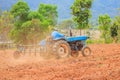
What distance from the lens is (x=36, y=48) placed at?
14.6 m

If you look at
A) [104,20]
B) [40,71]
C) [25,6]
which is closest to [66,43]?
[40,71]

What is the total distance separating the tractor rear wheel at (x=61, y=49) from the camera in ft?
46.9

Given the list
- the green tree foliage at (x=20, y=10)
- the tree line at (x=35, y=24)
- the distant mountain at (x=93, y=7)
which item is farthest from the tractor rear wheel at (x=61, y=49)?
the distant mountain at (x=93, y=7)

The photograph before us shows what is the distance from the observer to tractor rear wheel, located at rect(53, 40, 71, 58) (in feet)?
46.9

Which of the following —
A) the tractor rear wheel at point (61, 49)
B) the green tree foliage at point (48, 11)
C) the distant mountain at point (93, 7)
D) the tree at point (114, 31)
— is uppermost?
the distant mountain at point (93, 7)

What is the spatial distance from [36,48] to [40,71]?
4579mm

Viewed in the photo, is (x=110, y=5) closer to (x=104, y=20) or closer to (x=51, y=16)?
(x=51, y=16)

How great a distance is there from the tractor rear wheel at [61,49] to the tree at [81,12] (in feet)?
65.9

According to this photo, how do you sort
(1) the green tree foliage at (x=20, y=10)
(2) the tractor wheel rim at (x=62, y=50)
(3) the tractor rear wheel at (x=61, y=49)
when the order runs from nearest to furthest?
(3) the tractor rear wheel at (x=61, y=49)
(2) the tractor wheel rim at (x=62, y=50)
(1) the green tree foliage at (x=20, y=10)

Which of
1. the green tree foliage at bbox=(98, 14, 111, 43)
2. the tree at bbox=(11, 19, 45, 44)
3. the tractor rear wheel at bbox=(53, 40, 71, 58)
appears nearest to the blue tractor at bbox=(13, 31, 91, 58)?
the tractor rear wheel at bbox=(53, 40, 71, 58)

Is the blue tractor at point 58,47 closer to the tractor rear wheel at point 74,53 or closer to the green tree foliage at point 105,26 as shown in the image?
the tractor rear wheel at point 74,53

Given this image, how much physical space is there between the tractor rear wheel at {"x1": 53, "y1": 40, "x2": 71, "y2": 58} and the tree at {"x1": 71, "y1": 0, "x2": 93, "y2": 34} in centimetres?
2009

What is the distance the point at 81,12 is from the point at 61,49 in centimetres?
2078

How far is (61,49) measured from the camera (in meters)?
14.6
